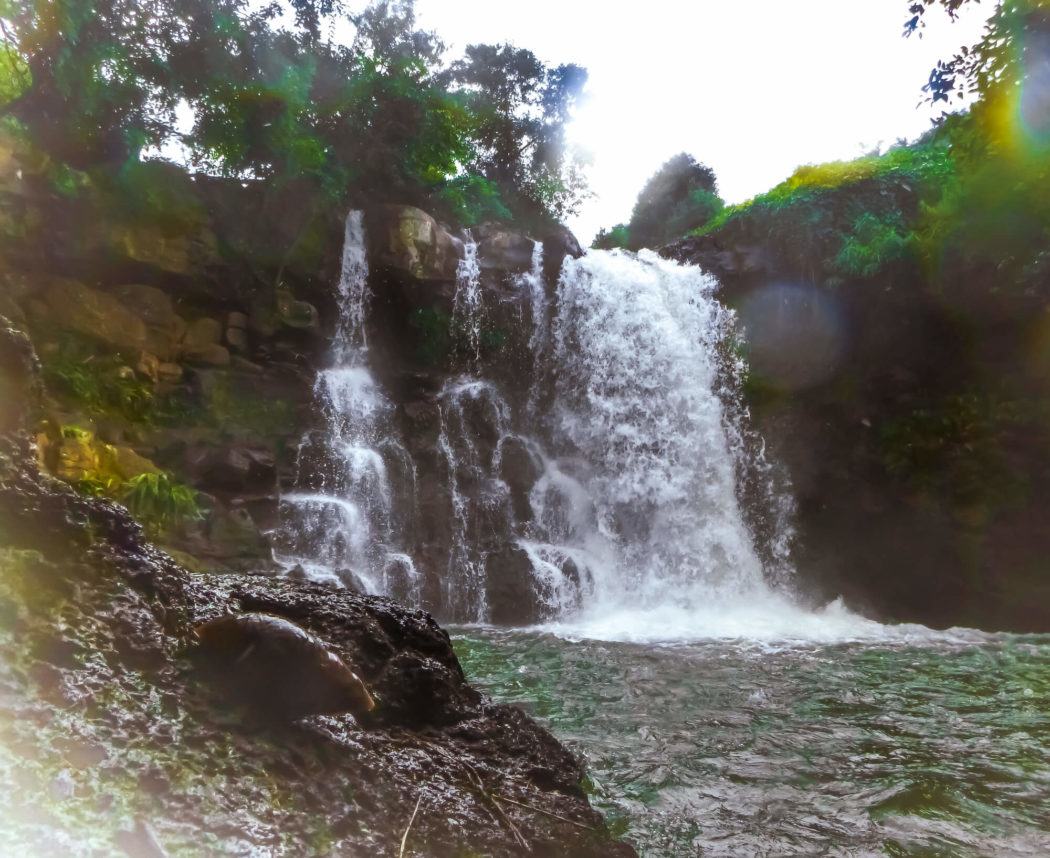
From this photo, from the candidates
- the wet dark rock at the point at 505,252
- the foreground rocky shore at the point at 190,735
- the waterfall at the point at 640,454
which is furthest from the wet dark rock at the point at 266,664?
the wet dark rock at the point at 505,252

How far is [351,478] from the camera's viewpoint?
10914 millimetres

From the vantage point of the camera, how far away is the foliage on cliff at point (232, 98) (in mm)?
9773

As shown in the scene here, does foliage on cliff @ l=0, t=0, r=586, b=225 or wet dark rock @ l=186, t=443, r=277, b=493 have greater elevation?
foliage on cliff @ l=0, t=0, r=586, b=225

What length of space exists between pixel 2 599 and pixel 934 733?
5.04 meters

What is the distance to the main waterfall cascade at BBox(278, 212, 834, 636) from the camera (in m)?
9.97

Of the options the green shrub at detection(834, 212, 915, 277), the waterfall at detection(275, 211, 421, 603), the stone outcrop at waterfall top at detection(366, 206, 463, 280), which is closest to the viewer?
the waterfall at detection(275, 211, 421, 603)

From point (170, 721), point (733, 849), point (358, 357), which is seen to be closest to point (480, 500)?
point (358, 357)

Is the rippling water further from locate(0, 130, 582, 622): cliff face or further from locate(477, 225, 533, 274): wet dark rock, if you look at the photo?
locate(477, 225, 533, 274): wet dark rock

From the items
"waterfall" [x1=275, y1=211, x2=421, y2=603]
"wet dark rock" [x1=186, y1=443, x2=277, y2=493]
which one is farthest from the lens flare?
"wet dark rock" [x1=186, y1=443, x2=277, y2=493]

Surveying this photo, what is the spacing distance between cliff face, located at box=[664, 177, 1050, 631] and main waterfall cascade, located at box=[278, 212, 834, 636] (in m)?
0.90

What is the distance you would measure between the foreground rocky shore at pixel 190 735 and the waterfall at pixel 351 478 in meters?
5.86

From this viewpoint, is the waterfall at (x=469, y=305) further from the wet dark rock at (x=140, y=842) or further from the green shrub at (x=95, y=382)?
the wet dark rock at (x=140, y=842)

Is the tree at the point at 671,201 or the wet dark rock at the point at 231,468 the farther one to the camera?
the tree at the point at 671,201

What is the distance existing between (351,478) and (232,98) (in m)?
7.07
